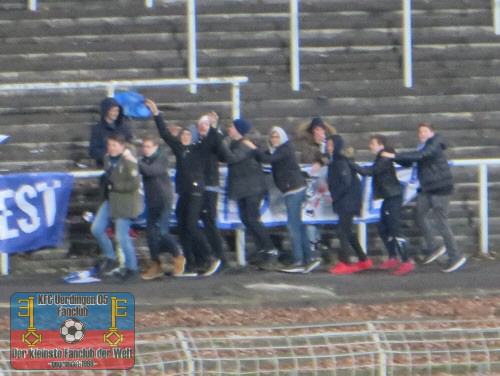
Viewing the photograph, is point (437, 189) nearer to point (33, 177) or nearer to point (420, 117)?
point (420, 117)

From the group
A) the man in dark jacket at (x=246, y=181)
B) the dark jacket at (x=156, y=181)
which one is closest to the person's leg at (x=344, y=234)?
the man in dark jacket at (x=246, y=181)

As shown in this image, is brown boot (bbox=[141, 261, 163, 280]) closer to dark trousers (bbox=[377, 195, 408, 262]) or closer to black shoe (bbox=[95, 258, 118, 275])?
black shoe (bbox=[95, 258, 118, 275])

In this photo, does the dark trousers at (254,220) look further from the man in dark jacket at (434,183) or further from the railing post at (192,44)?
the railing post at (192,44)

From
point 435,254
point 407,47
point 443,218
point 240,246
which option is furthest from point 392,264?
point 407,47

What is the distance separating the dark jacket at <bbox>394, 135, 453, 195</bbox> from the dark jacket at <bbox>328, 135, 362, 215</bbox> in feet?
1.73

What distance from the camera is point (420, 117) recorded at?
636 inches

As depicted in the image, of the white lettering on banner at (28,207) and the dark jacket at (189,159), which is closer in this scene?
the dark jacket at (189,159)

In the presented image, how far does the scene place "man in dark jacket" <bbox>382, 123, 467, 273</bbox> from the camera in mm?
14141

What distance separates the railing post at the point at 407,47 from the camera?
16.5 metres

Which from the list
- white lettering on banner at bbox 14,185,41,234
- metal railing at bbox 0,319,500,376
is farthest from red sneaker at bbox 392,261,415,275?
metal railing at bbox 0,319,500,376

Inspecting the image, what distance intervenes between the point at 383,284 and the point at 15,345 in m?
5.15

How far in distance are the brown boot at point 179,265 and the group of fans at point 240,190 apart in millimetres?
14

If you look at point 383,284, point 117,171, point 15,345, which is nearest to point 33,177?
point 117,171

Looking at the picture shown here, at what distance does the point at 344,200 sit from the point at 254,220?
1000mm
